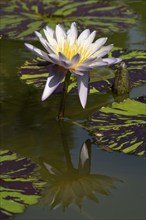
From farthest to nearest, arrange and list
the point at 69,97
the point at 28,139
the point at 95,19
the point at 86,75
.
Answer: the point at 95,19
the point at 69,97
the point at 28,139
the point at 86,75

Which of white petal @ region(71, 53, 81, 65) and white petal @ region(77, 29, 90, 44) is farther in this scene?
white petal @ region(77, 29, 90, 44)

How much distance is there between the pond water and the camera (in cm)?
234

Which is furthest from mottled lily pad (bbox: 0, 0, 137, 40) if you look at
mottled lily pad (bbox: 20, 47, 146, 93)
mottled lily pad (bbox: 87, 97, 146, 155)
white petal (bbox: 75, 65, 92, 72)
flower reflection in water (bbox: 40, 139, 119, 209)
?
flower reflection in water (bbox: 40, 139, 119, 209)

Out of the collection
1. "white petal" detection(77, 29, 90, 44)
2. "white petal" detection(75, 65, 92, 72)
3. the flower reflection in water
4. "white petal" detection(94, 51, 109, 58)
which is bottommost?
the flower reflection in water

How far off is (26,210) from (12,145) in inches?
21.3

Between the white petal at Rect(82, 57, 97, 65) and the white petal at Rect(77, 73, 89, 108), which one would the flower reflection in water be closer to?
the white petal at Rect(77, 73, 89, 108)

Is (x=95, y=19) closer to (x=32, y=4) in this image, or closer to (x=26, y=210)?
(x=32, y=4)

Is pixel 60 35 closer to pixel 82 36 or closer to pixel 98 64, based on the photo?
pixel 82 36

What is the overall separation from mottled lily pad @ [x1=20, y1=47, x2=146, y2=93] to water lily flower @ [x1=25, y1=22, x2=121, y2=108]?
0.59m

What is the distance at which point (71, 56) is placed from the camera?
271cm

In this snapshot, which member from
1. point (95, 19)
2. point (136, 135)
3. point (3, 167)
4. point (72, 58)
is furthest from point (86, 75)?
point (95, 19)

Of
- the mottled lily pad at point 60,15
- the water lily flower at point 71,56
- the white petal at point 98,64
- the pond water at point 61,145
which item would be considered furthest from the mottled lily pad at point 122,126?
the mottled lily pad at point 60,15

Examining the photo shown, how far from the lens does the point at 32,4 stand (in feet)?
15.1

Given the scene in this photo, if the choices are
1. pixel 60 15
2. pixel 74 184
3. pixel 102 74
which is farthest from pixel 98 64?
pixel 60 15
